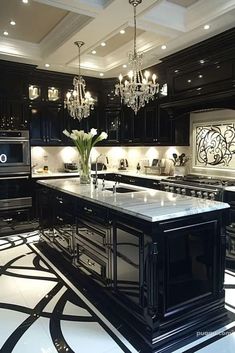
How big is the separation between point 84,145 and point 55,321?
2191 mm

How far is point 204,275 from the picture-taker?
2.56 m

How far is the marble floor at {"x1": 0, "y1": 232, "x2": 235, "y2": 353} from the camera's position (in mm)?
2258

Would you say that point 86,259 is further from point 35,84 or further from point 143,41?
point 35,84

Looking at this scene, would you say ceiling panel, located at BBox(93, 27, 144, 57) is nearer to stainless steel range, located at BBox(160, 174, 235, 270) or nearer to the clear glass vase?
the clear glass vase

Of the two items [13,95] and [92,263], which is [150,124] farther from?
[92,263]

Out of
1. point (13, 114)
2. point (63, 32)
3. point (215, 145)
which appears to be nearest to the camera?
point (63, 32)

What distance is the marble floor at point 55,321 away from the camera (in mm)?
2258

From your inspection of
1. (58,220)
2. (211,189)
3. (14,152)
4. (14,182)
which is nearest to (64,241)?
(58,220)

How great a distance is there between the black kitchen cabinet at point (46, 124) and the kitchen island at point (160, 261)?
126 inches

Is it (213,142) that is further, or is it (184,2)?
(213,142)

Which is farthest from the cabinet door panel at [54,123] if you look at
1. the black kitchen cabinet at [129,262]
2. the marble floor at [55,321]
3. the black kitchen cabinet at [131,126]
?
the black kitchen cabinet at [129,262]

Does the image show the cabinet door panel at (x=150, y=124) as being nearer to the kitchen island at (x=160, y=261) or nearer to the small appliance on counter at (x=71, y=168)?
the small appliance on counter at (x=71, y=168)

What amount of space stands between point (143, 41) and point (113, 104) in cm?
208

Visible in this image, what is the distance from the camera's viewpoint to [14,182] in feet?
17.3
